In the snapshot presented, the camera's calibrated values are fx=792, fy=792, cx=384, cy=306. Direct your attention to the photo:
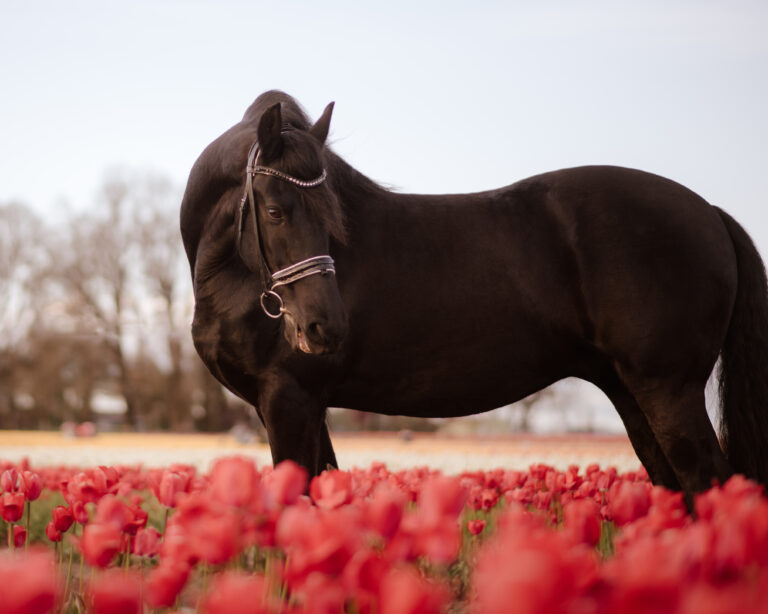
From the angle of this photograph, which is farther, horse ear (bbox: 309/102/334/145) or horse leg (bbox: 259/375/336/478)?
horse ear (bbox: 309/102/334/145)

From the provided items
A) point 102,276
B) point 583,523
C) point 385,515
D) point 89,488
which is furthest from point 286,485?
point 102,276

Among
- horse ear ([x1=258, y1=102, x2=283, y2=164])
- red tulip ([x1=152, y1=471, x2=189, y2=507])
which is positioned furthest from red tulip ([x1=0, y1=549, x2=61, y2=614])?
horse ear ([x1=258, y1=102, x2=283, y2=164])

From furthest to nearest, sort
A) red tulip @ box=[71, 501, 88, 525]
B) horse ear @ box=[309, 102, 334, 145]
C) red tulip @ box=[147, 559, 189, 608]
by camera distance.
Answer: horse ear @ box=[309, 102, 334, 145], red tulip @ box=[71, 501, 88, 525], red tulip @ box=[147, 559, 189, 608]

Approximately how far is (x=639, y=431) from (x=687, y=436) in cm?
66

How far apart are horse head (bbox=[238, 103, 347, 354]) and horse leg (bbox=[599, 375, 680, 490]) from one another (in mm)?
1771

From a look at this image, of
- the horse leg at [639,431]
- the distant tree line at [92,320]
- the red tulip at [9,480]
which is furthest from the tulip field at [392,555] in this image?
the distant tree line at [92,320]

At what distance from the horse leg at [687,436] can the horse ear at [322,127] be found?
1.95m

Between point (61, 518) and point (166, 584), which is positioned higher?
point (166, 584)

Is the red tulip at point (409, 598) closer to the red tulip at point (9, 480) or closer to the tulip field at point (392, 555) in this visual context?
the tulip field at point (392, 555)

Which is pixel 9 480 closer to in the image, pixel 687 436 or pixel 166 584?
pixel 166 584

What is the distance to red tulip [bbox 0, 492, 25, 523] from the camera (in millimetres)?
3154

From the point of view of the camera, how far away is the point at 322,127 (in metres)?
3.72

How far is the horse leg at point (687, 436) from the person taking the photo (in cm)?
366

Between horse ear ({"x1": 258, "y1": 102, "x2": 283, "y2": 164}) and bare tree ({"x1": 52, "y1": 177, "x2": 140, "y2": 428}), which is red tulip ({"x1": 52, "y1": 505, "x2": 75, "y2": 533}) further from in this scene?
bare tree ({"x1": 52, "y1": 177, "x2": 140, "y2": 428})
